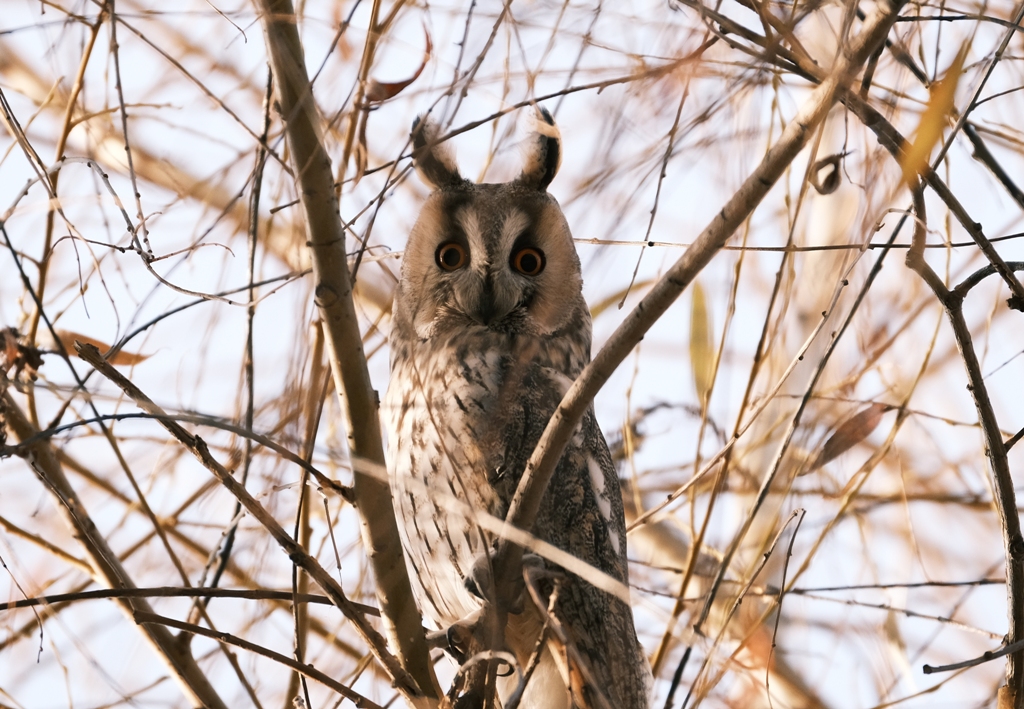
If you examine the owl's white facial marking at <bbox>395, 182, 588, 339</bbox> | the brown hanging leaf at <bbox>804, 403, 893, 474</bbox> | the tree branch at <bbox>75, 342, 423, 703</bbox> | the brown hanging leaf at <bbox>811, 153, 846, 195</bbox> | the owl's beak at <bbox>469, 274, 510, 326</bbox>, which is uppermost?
the owl's white facial marking at <bbox>395, 182, 588, 339</bbox>

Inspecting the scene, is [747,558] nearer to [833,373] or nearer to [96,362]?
[833,373]

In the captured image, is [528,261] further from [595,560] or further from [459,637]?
[459,637]

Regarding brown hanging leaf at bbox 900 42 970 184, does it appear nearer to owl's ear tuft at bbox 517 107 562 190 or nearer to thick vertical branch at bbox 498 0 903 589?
thick vertical branch at bbox 498 0 903 589

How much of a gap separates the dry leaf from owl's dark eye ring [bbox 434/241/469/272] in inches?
25.6

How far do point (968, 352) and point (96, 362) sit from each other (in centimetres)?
142

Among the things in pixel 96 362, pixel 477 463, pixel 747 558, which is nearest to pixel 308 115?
pixel 96 362

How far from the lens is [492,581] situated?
5.46 feet

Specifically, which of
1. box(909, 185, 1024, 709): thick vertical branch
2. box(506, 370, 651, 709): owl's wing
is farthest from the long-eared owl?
box(909, 185, 1024, 709): thick vertical branch

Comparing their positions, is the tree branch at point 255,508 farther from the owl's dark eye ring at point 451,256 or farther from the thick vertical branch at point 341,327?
the owl's dark eye ring at point 451,256

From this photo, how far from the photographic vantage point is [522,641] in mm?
2287

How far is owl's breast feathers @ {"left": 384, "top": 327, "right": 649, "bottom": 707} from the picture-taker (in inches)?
90.4

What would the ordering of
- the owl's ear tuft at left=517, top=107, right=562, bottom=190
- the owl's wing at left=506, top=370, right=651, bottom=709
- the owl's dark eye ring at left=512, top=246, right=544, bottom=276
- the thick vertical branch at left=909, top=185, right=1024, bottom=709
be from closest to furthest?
1. the thick vertical branch at left=909, top=185, right=1024, bottom=709
2. the owl's wing at left=506, top=370, right=651, bottom=709
3. the owl's dark eye ring at left=512, top=246, right=544, bottom=276
4. the owl's ear tuft at left=517, top=107, right=562, bottom=190

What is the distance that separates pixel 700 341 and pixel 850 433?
57cm

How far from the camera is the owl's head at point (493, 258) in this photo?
273 cm
